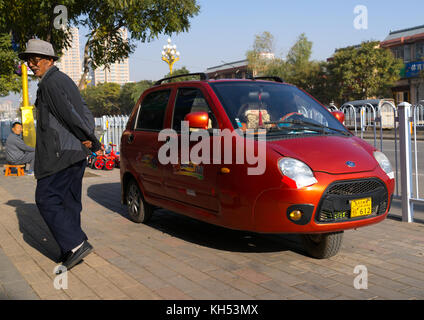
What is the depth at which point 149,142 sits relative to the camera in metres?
5.76

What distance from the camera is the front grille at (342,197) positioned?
12.9 ft

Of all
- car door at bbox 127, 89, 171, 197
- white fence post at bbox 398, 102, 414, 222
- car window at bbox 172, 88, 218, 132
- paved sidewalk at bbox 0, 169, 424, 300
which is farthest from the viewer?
white fence post at bbox 398, 102, 414, 222

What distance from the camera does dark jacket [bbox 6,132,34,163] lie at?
480 inches

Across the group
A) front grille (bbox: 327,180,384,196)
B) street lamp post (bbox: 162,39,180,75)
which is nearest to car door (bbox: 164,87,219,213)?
front grille (bbox: 327,180,384,196)

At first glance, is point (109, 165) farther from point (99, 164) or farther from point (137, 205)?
point (137, 205)

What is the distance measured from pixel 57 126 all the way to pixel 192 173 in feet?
4.63

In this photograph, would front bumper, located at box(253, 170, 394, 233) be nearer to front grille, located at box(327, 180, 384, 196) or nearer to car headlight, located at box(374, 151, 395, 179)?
front grille, located at box(327, 180, 384, 196)

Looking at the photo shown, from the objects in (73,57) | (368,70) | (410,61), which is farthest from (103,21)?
(73,57)

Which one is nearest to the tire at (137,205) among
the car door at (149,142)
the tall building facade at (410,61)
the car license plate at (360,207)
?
the car door at (149,142)

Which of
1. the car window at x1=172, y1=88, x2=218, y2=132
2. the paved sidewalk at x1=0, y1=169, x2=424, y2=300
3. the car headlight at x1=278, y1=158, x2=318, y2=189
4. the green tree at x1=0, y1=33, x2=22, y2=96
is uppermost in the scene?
the green tree at x1=0, y1=33, x2=22, y2=96

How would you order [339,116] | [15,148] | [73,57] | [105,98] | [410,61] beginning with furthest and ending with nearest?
[73,57] → [105,98] → [410,61] → [15,148] → [339,116]

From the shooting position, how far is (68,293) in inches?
147
